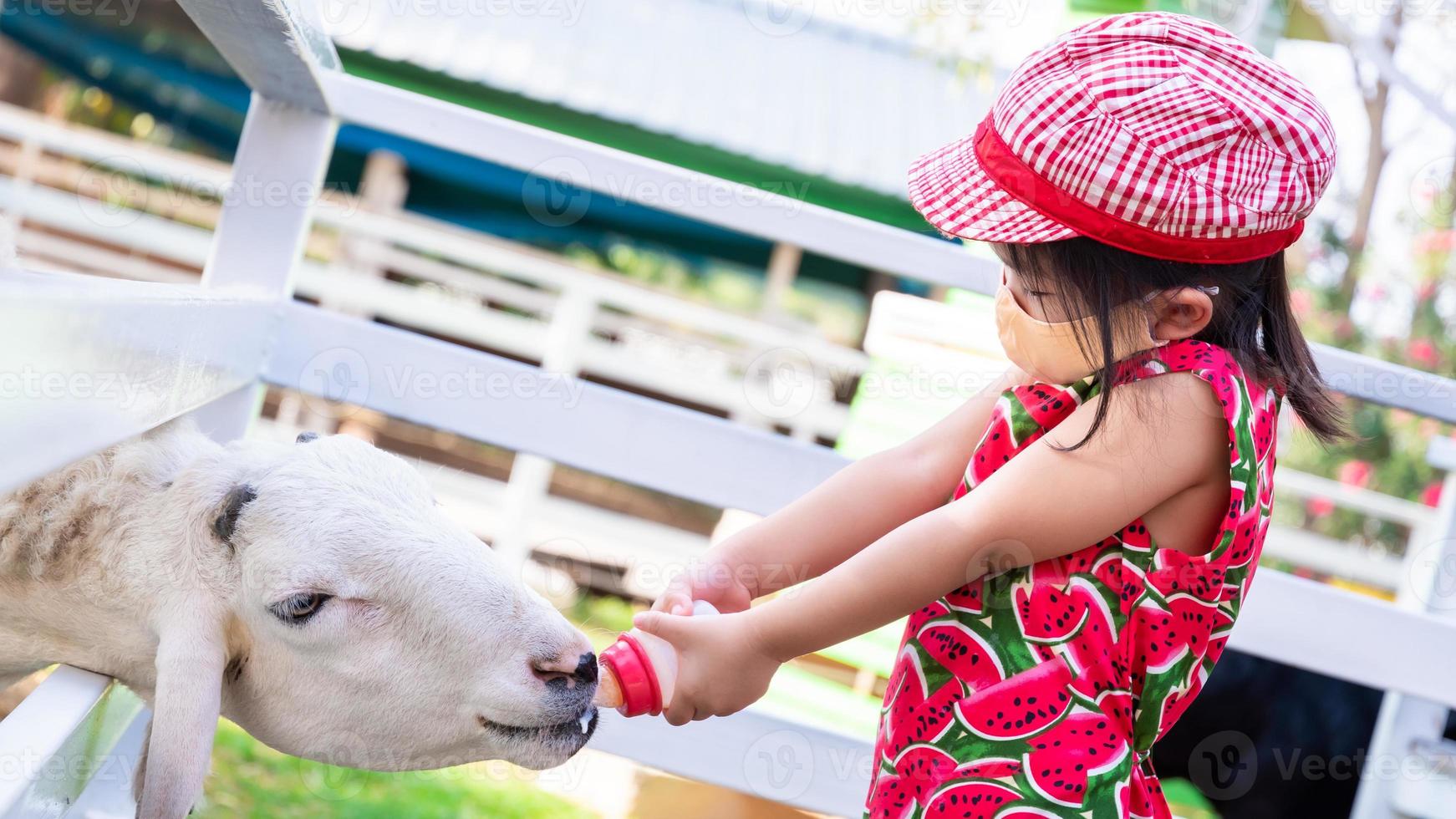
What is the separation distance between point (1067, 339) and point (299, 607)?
78 centimetres

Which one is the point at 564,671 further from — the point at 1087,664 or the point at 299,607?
the point at 1087,664

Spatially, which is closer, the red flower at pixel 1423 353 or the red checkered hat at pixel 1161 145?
the red checkered hat at pixel 1161 145

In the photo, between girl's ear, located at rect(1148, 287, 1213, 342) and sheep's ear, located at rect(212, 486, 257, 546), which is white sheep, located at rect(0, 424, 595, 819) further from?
girl's ear, located at rect(1148, 287, 1213, 342)

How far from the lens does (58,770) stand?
101 cm

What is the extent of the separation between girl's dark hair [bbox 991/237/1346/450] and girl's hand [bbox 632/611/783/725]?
370 mm

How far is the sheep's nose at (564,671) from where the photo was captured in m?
1.07

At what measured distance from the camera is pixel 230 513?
1.07 meters

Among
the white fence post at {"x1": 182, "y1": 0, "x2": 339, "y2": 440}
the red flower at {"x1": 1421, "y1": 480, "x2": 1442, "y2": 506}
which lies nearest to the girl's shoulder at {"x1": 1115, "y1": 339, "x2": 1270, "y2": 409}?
the white fence post at {"x1": 182, "y1": 0, "x2": 339, "y2": 440}

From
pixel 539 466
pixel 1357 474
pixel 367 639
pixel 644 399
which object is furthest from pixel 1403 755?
pixel 1357 474

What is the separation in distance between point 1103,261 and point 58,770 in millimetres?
1071

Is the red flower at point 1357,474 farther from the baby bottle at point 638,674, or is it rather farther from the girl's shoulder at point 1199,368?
the baby bottle at point 638,674

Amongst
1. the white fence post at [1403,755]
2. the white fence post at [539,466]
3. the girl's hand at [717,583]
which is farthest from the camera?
the white fence post at [539,466]

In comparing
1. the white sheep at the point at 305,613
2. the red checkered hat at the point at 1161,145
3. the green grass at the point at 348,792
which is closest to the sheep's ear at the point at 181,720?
the white sheep at the point at 305,613

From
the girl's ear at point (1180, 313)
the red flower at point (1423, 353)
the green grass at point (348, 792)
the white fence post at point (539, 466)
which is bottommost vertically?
the green grass at point (348, 792)
